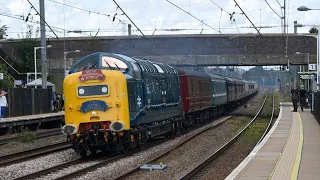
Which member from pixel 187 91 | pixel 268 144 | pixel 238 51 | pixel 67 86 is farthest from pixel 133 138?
pixel 238 51

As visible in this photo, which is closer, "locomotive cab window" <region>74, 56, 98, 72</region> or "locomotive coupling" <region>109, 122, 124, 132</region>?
"locomotive coupling" <region>109, 122, 124, 132</region>

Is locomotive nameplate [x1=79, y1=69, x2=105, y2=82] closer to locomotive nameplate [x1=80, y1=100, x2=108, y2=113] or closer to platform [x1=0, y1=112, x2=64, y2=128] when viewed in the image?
locomotive nameplate [x1=80, y1=100, x2=108, y2=113]

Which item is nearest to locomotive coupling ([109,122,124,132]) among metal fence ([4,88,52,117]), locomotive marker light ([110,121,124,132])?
locomotive marker light ([110,121,124,132])

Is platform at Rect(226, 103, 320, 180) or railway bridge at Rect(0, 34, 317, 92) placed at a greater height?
railway bridge at Rect(0, 34, 317, 92)

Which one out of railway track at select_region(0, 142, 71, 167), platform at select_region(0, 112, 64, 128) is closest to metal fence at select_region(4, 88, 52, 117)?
platform at select_region(0, 112, 64, 128)

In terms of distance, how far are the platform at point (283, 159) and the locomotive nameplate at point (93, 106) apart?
4.34m

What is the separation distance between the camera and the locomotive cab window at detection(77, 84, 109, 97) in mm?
15898

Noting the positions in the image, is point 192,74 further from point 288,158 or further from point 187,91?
point 288,158

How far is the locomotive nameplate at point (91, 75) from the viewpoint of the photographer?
52.1ft

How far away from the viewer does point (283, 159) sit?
14.0 m

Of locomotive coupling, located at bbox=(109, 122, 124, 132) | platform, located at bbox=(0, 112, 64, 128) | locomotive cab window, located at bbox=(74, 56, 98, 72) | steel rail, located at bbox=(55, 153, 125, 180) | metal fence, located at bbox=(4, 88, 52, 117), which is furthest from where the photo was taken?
metal fence, located at bbox=(4, 88, 52, 117)

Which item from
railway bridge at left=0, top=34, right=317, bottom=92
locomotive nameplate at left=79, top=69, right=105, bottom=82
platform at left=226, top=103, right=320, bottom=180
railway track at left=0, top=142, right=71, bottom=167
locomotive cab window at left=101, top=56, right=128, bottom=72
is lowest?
railway track at left=0, top=142, right=71, bottom=167

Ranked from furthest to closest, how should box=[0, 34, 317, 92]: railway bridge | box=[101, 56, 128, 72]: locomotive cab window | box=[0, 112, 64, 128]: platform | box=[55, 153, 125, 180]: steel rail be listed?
1. box=[0, 34, 317, 92]: railway bridge
2. box=[0, 112, 64, 128]: platform
3. box=[101, 56, 128, 72]: locomotive cab window
4. box=[55, 153, 125, 180]: steel rail

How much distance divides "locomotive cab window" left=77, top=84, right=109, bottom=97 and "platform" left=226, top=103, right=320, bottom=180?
4.48 m
